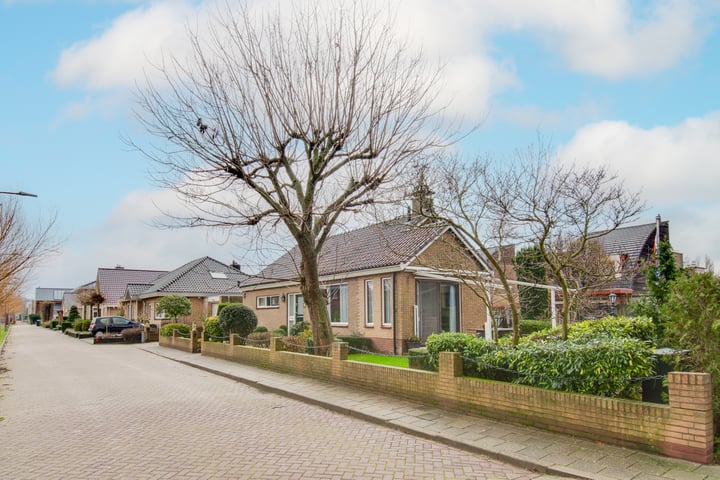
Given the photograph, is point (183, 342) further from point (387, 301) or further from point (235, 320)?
point (387, 301)

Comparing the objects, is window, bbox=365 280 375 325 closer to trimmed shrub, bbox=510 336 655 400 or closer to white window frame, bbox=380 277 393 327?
white window frame, bbox=380 277 393 327

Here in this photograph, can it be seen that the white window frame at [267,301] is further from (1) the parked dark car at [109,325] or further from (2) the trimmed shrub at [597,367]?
(2) the trimmed shrub at [597,367]

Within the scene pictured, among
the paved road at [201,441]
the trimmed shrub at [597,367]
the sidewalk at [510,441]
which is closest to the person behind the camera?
the sidewalk at [510,441]

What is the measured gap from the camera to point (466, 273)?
39.5ft

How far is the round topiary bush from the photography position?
20828 mm

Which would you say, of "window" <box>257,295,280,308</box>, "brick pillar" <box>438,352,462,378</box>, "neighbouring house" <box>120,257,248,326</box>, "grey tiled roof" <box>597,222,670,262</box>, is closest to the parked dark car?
"neighbouring house" <box>120,257,248,326</box>

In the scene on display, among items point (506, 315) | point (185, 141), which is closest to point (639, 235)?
point (506, 315)

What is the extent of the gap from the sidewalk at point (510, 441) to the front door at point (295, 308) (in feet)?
40.1

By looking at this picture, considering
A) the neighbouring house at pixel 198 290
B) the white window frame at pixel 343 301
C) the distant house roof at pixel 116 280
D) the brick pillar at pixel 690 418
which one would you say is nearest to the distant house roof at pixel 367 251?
Result: the white window frame at pixel 343 301

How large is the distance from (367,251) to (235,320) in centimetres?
604

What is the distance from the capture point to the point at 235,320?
68.5 feet

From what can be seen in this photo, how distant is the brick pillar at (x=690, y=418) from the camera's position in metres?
5.71

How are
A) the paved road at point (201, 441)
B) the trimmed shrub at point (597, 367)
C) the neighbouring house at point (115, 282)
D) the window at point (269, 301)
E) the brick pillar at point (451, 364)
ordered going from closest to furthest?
the paved road at point (201, 441)
the trimmed shrub at point (597, 367)
the brick pillar at point (451, 364)
the window at point (269, 301)
the neighbouring house at point (115, 282)

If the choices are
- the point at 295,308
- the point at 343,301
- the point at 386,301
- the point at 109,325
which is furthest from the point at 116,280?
the point at 386,301
